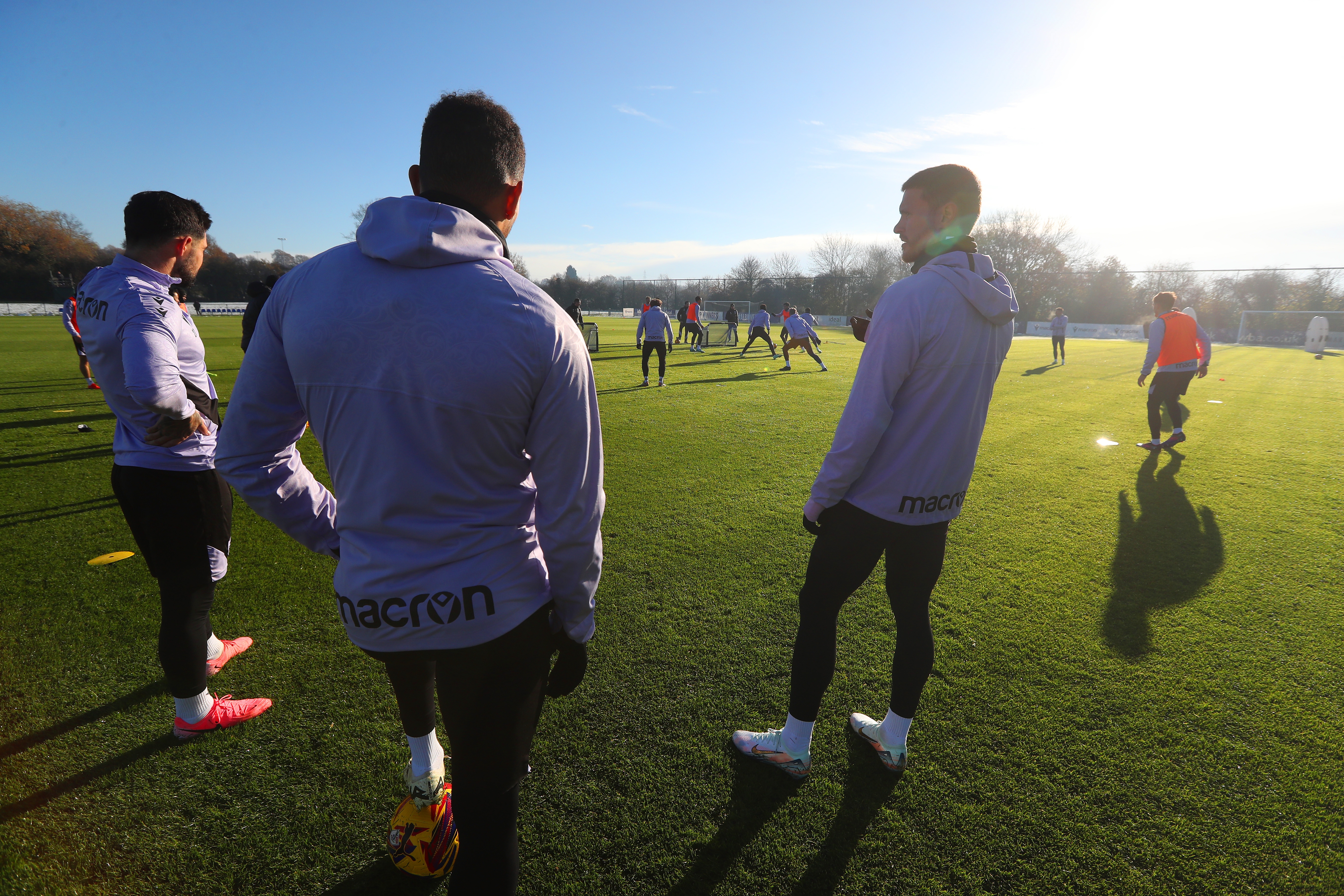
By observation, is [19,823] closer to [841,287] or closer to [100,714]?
[100,714]

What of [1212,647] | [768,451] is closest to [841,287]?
[768,451]

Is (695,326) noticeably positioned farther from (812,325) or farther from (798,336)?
(798,336)

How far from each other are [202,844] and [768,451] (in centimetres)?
635

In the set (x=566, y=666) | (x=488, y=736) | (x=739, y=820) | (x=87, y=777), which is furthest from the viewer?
(x=87, y=777)

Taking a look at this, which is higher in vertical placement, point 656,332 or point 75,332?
point 656,332

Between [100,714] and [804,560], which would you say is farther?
[804,560]

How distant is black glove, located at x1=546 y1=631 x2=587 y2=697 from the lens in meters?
1.43

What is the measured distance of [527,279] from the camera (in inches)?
46.9

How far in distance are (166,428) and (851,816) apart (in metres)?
3.04

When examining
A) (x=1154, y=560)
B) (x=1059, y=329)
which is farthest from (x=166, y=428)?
(x=1059, y=329)

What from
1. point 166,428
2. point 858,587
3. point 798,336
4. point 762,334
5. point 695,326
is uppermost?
point 695,326

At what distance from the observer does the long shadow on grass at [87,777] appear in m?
2.16

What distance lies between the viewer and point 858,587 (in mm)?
2189

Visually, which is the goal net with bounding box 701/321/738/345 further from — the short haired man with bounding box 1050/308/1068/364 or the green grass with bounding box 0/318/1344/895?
the green grass with bounding box 0/318/1344/895
